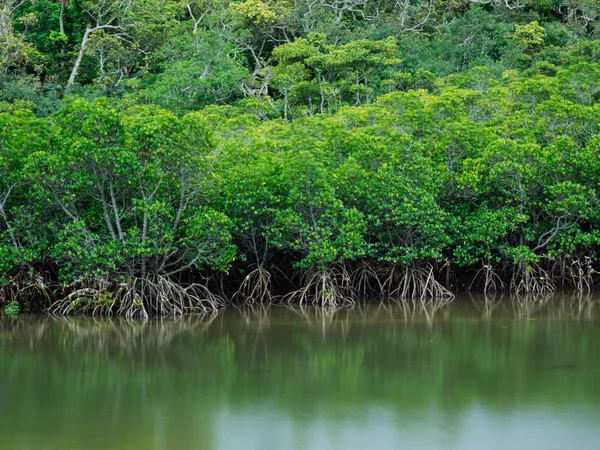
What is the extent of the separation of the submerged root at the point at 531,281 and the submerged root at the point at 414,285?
1.35 meters

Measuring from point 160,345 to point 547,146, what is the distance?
8.56 meters

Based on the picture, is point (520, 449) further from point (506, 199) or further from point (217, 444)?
point (506, 199)

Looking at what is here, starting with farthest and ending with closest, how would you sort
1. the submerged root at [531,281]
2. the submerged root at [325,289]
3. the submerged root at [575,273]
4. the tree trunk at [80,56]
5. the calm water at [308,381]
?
the tree trunk at [80,56]
the submerged root at [575,273]
the submerged root at [531,281]
the submerged root at [325,289]
the calm water at [308,381]

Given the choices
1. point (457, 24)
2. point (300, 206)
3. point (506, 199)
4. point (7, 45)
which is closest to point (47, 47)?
point (7, 45)

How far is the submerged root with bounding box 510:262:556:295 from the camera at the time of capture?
1639 cm

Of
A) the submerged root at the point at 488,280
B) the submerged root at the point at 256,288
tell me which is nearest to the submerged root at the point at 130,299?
the submerged root at the point at 256,288

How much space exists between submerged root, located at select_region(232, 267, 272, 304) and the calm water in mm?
993

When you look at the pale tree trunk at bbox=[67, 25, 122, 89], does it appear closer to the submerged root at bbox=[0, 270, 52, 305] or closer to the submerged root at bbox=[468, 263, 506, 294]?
the submerged root at bbox=[0, 270, 52, 305]

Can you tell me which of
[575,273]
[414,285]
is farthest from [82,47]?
[575,273]

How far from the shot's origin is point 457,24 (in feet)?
92.4

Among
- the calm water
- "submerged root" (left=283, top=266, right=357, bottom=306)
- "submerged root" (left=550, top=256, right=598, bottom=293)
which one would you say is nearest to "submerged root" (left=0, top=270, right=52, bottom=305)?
the calm water

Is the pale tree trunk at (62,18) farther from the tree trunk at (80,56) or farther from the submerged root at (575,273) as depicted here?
the submerged root at (575,273)

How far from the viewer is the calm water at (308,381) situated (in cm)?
789

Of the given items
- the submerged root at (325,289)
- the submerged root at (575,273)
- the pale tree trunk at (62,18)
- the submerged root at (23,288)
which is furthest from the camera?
the pale tree trunk at (62,18)
